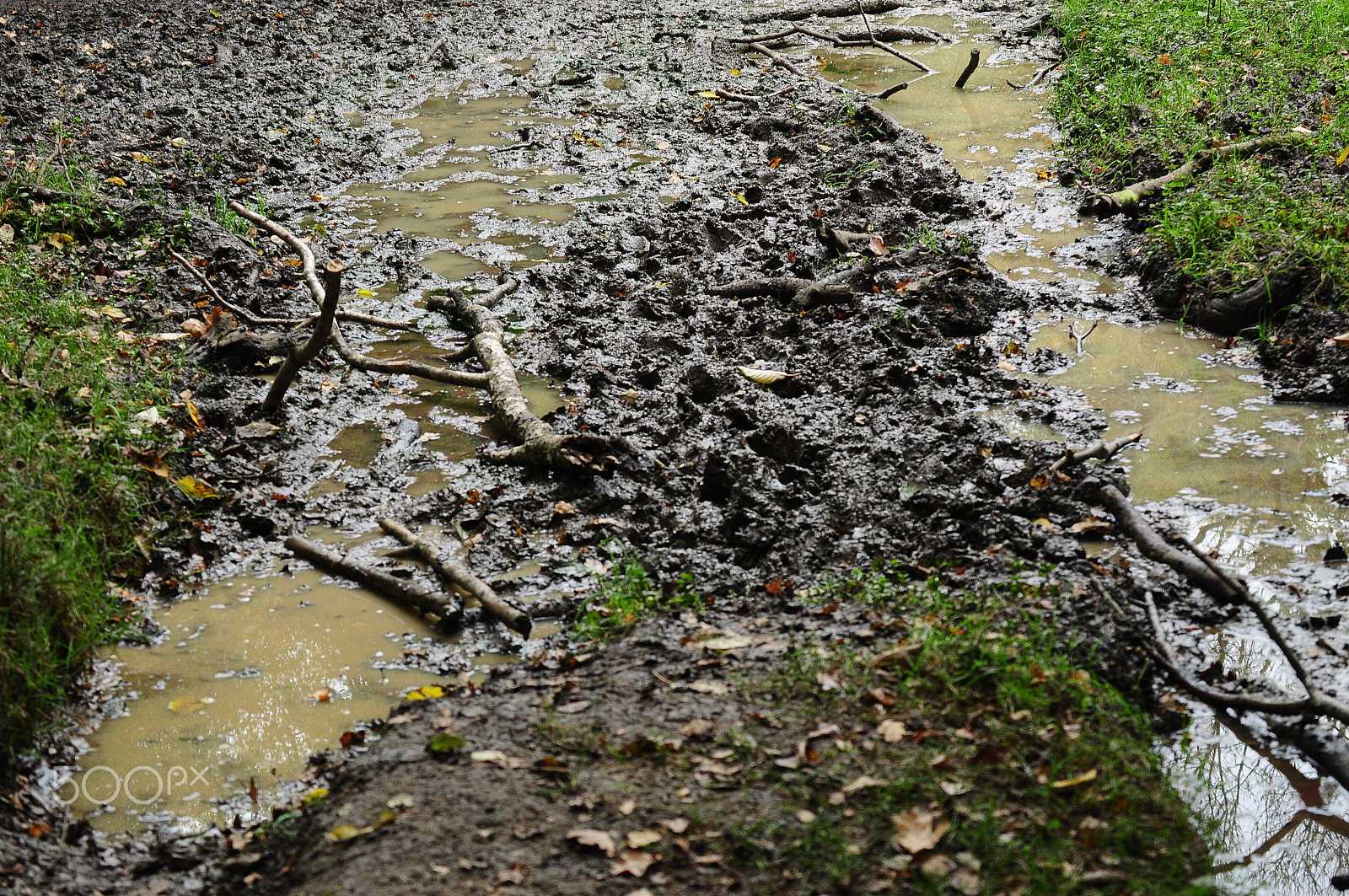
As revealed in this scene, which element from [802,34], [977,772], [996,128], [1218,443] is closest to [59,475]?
[977,772]

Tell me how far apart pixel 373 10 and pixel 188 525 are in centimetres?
1117

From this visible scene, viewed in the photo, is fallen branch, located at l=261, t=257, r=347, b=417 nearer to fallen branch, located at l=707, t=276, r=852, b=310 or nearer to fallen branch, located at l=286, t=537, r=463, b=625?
fallen branch, located at l=286, t=537, r=463, b=625

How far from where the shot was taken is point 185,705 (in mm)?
3635

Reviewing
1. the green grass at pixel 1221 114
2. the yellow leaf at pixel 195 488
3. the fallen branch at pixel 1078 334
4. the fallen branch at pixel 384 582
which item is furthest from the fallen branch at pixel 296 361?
the green grass at pixel 1221 114

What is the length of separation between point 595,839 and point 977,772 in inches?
46.3

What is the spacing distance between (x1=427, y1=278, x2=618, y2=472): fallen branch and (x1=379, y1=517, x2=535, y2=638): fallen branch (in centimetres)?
75

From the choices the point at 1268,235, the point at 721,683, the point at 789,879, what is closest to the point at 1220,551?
the point at 721,683

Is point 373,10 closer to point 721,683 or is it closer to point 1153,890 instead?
point 721,683

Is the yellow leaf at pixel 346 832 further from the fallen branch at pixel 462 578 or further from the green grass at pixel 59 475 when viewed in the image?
the green grass at pixel 59 475

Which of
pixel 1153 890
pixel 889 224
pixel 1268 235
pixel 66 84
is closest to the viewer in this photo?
pixel 1153 890

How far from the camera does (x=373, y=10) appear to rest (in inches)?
523

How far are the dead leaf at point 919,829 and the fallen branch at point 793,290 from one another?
3.83 meters

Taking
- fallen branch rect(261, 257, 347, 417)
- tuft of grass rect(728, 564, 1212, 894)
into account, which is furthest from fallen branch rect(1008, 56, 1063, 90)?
A: tuft of grass rect(728, 564, 1212, 894)

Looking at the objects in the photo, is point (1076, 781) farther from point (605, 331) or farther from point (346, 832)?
point (605, 331)
